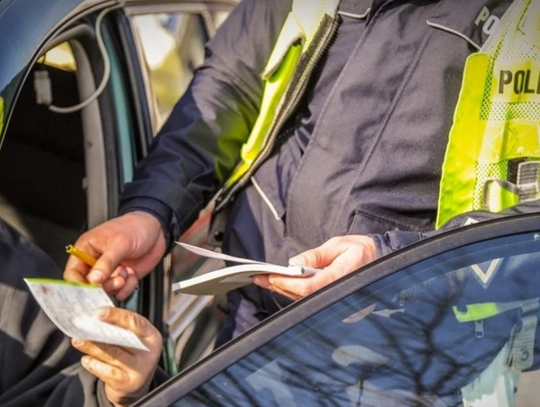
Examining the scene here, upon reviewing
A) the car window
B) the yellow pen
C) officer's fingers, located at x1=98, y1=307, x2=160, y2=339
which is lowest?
officer's fingers, located at x1=98, y1=307, x2=160, y2=339

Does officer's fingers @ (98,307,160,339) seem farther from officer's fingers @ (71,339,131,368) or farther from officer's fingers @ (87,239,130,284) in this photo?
officer's fingers @ (87,239,130,284)

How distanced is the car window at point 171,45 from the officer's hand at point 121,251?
23.4 inches

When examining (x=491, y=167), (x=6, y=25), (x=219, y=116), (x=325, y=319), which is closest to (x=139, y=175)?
(x=219, y=116)

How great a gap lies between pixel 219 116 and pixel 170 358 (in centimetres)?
57

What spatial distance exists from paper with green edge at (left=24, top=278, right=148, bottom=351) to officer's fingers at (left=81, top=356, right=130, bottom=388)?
102 millimetres

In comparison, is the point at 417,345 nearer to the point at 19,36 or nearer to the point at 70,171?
the point at 19,36

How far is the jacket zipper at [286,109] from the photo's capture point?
2.32 metres

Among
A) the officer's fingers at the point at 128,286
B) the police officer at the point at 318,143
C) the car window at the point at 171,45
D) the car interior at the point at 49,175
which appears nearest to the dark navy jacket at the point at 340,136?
the police officer at the point at 318,143

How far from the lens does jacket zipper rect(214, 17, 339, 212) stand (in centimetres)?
232

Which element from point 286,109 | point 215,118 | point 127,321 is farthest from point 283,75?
point 127,321

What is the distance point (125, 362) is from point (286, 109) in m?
0.76

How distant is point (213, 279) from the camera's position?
5.93ft

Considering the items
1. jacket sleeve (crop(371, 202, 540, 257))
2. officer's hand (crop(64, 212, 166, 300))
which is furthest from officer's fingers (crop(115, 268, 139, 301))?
jacket sleeve (crop(371, 202, 540, 257))

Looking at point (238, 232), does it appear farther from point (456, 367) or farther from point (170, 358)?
point (456, 367)
